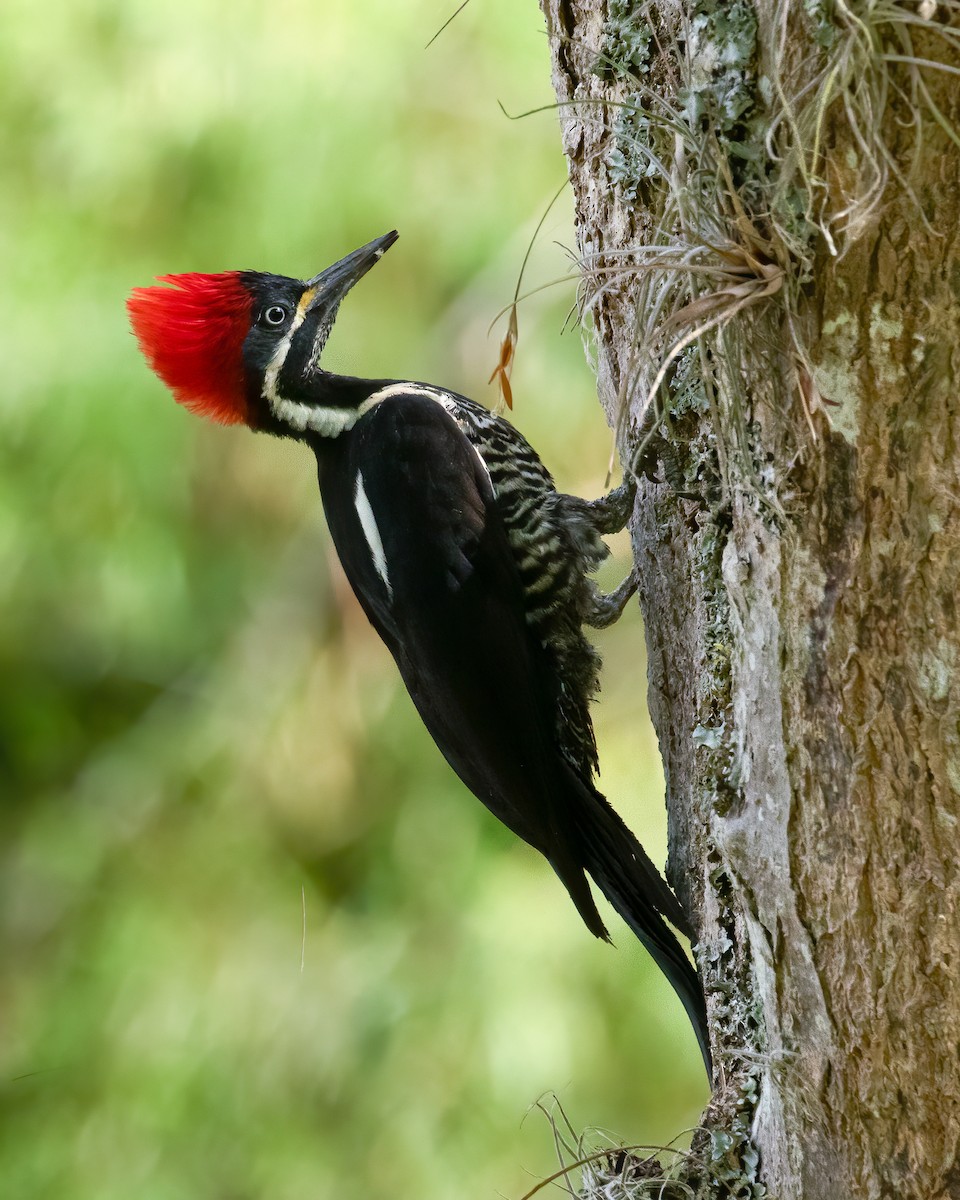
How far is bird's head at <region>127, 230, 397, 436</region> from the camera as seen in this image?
184cm

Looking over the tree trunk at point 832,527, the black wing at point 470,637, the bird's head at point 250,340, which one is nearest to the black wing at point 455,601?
the black wing at point 470,637

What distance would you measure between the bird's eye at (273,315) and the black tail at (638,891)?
2.79 ft

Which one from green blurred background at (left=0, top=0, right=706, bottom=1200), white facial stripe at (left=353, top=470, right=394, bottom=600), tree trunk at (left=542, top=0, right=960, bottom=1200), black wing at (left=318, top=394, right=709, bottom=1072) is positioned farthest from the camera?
green blurred background at (left=0, top=0, right=706, bottom=1200)

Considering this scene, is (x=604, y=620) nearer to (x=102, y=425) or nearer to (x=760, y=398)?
(x=760, y=398)

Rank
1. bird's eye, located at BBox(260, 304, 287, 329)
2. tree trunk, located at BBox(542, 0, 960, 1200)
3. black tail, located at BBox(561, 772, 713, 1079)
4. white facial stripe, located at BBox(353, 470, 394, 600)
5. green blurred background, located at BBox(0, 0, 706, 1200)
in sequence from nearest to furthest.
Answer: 1. tree trunk, located at BBox(542, 0, 960, 1200)
2. black tail, located at BBox(561, 772, 713, 1079)
3. white facial stripe, located at BBox(353, 470, 394, 600)
4. bird's eye, located at BBox(260, 304, 287, 329)
5. green blurred background, located at BBox(0, 0, 706, 1200)

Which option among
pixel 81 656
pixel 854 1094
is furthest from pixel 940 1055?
pixel 81 656

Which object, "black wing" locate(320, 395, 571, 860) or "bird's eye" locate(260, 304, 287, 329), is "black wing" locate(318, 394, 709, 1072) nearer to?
"black wing" locate(320, 395, 571, 860)

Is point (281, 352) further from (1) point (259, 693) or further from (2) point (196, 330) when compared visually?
(1) point (259, 693)

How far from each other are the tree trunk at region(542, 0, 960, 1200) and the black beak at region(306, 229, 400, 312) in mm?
853

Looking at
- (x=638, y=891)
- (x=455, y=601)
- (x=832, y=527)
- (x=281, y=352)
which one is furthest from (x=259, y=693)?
(x=832, y=527)

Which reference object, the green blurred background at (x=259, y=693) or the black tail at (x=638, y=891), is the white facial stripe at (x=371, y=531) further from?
the green blurred background at (x=259, y=693)

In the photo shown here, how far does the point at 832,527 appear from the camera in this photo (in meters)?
0.96

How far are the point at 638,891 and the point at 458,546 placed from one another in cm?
52

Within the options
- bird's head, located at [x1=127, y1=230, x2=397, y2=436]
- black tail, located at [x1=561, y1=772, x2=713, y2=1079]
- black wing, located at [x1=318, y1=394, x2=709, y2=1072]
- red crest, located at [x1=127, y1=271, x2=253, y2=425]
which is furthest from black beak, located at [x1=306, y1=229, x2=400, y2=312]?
black tail, located at [x1=561, y1=772, x2=713, y2=1079]
